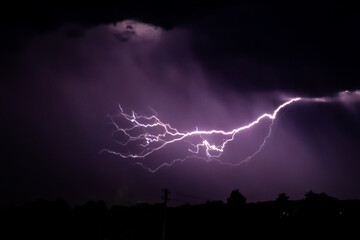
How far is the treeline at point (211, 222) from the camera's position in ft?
89.1

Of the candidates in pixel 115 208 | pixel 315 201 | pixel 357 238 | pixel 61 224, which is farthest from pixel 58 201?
Answer: pixel 357 238

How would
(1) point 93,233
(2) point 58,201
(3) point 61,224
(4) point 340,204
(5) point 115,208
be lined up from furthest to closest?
(2) point 58,201, (5) point 115,208, (3) point 61,224, (1) point 93,233, (4) point 340,204

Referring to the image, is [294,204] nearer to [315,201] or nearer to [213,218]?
[315,201]

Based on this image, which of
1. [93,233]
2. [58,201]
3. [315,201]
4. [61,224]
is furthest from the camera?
[58,201]

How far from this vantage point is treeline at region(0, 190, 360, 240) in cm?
2716

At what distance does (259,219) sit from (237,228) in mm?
1854

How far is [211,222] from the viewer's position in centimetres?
3164

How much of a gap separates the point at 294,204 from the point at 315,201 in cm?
167

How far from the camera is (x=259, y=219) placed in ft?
97.9

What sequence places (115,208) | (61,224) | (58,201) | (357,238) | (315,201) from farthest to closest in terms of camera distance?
(58,201), (115,208), (61,224), (315,201), (357,238)

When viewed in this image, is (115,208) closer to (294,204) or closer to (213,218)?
(213,218)

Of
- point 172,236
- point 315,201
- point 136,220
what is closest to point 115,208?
point 136,220

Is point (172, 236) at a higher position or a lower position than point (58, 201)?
lower

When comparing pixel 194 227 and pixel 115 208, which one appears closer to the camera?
pixel 194 227
